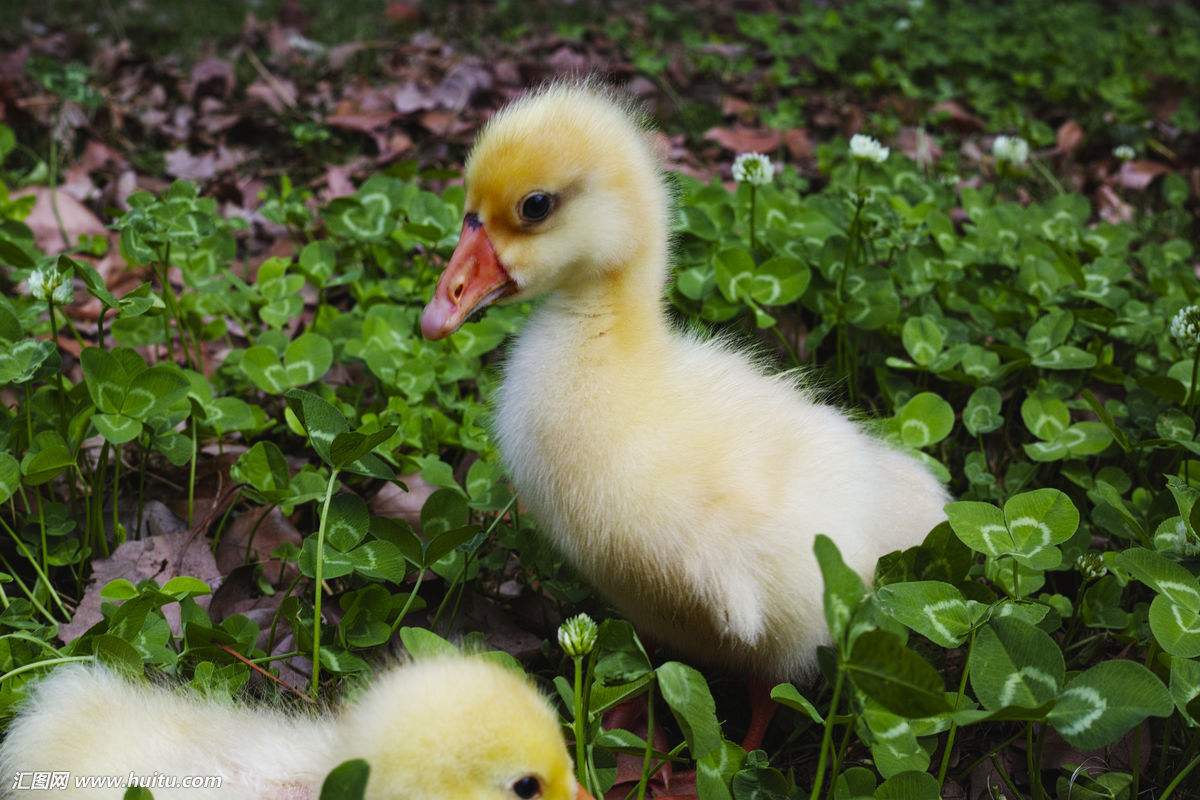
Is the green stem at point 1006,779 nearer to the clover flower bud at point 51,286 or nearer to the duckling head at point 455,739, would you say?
the duckling head at point 455,739

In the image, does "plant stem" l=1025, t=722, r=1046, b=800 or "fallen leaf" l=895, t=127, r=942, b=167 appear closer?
"plant stem" l=1025, t=722, r=1046, b=800

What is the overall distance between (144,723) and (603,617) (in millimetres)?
864

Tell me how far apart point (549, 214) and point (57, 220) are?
6.96ft

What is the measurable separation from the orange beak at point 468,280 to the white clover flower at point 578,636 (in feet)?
2.03

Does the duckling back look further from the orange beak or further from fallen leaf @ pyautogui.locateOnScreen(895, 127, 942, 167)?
fallen leaf @ pyautogui.locateOnScreen(895, 127, 942, 167)

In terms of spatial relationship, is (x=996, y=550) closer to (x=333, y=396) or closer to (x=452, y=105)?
(x=333, y=396)

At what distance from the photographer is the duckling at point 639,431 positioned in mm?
1717

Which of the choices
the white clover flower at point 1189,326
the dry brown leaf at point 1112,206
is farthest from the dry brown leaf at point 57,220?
the dry brown leaf at point 1112,206


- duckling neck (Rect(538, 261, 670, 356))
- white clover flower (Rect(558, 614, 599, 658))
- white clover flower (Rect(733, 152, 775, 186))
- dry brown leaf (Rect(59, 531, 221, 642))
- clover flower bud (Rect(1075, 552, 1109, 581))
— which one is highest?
duckling neck (Rect(538, 261, 670, 356))

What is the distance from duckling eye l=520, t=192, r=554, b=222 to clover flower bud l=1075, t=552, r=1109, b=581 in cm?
111

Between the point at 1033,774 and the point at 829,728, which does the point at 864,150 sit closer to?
the point at 1033,774

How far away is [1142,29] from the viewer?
5.49 meters

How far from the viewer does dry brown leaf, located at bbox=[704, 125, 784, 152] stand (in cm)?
409

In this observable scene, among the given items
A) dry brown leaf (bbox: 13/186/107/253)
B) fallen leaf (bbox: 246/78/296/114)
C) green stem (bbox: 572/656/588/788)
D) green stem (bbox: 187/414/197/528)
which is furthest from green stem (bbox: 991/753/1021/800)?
fallen leaf (bbox: 246/78/296/114)
